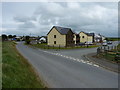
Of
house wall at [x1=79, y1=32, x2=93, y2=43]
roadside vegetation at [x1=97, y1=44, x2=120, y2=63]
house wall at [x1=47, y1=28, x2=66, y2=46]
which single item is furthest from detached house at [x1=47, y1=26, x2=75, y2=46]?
roadside vegetation at [x1=97, y1=44, x2=120, y2=63]

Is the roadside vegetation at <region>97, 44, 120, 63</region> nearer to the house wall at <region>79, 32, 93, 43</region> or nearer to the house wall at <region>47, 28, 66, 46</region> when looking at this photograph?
the house wall at <region>47, 28, 66, 46</region>

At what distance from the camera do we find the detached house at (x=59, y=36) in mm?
46344

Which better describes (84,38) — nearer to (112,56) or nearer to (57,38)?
(57,38)

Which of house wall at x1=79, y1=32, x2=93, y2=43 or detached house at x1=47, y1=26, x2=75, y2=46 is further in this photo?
house wall at x1=79, y1=32, x2=93, y2=43

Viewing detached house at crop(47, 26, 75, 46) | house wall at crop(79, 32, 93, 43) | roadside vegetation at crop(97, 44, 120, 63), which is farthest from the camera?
house wall at crop(79, 32, 93, 43)

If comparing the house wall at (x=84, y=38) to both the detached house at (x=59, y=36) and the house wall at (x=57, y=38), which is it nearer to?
the detached house at (x=59, y=36)

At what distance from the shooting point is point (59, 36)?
1850 inches

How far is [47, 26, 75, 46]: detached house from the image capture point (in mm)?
46344

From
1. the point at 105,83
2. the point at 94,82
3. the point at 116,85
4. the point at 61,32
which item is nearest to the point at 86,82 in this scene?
the point at 94,82

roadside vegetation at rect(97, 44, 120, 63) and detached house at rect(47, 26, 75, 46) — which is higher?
detached house at rect(47, 26, 75, 46)

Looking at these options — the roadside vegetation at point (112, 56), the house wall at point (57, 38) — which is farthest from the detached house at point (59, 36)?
the roadside vegetation at point (112, 56)

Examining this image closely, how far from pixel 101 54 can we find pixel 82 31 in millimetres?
58497

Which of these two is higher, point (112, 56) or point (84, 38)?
point (84, 38)

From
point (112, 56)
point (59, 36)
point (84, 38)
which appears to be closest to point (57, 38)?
point (59, 36)
